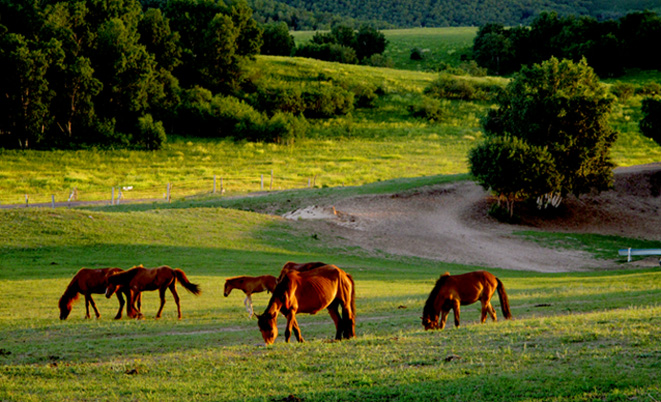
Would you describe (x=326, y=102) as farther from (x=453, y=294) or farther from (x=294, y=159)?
(x=453, y=294)

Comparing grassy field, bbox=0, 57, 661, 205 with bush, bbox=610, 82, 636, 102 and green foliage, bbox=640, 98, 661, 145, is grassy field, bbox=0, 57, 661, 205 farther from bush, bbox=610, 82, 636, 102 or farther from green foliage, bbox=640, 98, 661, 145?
green foliage, bbox=640, 98, 661, 145

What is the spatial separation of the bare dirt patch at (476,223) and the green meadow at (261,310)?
1.33 metres

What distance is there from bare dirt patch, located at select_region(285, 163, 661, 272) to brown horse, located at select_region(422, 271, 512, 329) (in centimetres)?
1929

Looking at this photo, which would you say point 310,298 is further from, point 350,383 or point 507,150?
point 507,150

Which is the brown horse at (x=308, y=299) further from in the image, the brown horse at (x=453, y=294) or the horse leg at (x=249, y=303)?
the horse leg at (x=249, y=303)

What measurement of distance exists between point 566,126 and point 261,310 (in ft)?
103

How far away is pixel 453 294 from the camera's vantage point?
13828mm

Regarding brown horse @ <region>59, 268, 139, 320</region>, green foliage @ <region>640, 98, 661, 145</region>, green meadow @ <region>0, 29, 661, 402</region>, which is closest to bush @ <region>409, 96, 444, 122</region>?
green meadow @ <region>0, 29, 661, 402</region>

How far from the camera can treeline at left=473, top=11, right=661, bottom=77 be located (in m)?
107

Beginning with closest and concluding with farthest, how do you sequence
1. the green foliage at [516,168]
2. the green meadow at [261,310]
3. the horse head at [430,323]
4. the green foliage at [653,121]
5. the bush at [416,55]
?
the green meadow at [261,310]
the horse head at [430,323]
the green foliage at [516,168]
the green foliage at [653,121]
the bush at [416,55]

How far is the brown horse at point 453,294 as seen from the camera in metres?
13.7

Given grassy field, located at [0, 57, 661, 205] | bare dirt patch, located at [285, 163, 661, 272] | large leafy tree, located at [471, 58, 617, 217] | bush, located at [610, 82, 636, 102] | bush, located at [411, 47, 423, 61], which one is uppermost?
bush, located at [411, 47, 423, 61]

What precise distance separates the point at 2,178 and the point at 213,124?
27.5 m

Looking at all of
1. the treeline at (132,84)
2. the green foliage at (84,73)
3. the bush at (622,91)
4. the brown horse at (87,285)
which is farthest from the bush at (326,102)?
the brown horse at (87,285)
